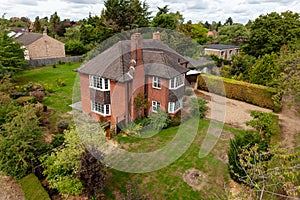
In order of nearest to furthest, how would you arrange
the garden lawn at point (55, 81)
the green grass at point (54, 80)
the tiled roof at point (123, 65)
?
1. the tiled roof at point (123, 65)
2. the garden lawn at point (55, 81)
3. the green grass at point (54, 80)

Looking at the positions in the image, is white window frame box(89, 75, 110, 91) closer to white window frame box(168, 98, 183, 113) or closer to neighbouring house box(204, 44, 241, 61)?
white window frame box(168, 98, 183, 113)

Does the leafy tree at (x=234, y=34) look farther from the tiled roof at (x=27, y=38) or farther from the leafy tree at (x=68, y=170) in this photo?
the leafy tree at (x=68, y=170)

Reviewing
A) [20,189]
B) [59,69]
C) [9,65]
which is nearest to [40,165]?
[20,189]

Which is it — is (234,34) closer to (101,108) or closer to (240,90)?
(240,90)

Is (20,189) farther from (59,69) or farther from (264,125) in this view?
(59,69)

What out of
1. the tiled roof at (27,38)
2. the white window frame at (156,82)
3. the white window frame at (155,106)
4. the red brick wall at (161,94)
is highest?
the tiled roof at (27,38)

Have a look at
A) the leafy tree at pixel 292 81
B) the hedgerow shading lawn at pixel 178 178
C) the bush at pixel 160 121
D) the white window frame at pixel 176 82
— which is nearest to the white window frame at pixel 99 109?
the hedgerow shading lawn at pixel 178 178
